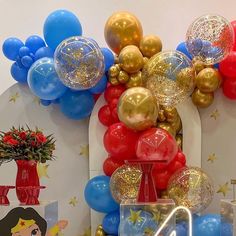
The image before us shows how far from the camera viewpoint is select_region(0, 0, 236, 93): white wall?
3.34m

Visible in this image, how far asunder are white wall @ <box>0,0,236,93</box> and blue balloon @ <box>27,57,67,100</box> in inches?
28.3

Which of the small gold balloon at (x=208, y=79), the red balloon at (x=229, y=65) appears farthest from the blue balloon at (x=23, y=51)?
the red balloon at (x=229, y=65)

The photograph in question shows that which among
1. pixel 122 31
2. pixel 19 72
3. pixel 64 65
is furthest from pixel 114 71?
pixel 19 72

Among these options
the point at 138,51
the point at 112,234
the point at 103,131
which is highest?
the point at 138,51

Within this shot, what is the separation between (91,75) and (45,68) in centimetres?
32

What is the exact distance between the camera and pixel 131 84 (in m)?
2.86

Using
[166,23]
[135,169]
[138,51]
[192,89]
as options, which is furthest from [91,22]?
[135,169]

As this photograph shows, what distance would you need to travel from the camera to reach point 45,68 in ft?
9.20

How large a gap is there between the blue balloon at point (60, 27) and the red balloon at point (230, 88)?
3.32 feet

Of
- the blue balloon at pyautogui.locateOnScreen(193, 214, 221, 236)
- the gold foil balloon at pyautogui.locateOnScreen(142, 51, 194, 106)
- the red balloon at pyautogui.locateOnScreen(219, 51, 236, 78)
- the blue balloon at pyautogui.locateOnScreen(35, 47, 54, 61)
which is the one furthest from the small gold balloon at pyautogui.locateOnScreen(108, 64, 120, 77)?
the blue balloon at pyautogui.locateOnScreen(193, 214, 221, 236)

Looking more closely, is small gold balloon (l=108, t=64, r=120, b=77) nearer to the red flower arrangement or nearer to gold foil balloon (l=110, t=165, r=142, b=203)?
gold foil balloon (l=110, t=165, r=142, b=203)

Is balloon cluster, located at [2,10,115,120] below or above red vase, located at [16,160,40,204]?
above

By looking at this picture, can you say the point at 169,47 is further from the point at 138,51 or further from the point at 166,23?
the point at 138,51

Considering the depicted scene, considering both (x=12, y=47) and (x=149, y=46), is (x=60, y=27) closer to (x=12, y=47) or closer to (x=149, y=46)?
(x=12, y=47)
